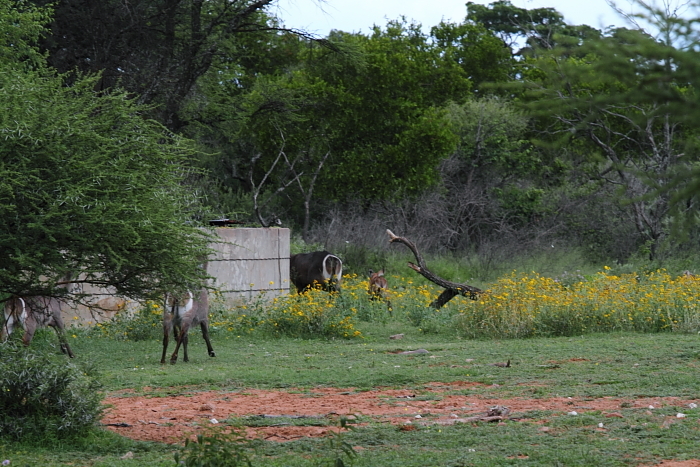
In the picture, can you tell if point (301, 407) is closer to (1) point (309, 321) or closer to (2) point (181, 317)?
(2) point (181, 317)

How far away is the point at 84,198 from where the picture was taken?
20.5 ft

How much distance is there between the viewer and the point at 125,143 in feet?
22.4

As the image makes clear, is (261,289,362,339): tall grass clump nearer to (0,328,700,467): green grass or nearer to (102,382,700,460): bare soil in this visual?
(0,328,700,467): green grass

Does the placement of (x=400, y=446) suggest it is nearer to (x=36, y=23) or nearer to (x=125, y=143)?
(x=125, y=143)

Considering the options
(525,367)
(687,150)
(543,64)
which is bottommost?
(525,367)

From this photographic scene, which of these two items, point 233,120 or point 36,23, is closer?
point 36,23

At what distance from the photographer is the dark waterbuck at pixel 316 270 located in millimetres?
16812

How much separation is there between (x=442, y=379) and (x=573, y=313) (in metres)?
4.72

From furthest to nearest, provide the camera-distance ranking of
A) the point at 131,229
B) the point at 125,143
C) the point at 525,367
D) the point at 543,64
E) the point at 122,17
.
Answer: the point at 122,17 < the point at 525,367 < the point at 125,143 < the point at 131,229 < the point at 543,64

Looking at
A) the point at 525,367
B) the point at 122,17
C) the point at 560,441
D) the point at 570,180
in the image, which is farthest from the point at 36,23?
the point at 570,180

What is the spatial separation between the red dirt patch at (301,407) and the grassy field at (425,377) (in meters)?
0.21

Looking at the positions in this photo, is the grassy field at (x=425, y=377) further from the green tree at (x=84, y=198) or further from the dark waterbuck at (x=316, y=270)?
the green tree at (x=84, y=198)

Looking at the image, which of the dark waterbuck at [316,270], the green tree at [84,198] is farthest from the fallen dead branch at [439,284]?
the green tree at [84,198]

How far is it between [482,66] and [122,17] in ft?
56.0
